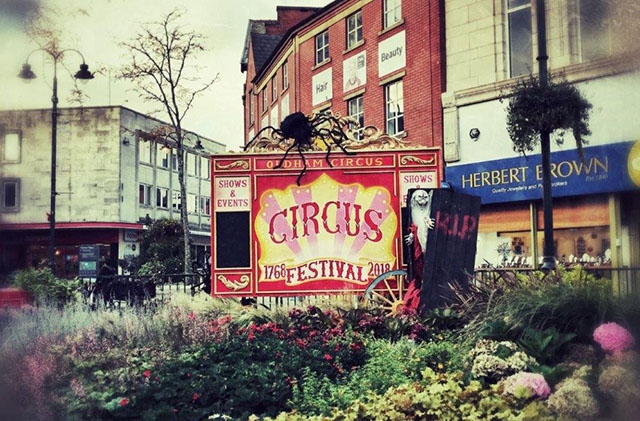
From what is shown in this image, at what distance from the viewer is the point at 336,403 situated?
4094 millimetres

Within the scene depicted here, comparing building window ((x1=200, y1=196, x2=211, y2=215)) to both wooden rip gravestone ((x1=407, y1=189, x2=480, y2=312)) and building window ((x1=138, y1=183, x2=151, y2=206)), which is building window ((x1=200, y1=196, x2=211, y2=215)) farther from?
wooden rip gravestone ((x1=407, y1=189, x2=480, y2=312))

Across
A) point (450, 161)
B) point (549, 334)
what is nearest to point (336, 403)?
point (549, 334)

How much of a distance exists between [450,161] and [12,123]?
2872mm

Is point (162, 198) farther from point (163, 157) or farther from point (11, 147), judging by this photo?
point (11, 147)

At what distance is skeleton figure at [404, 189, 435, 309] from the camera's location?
17.0 ft

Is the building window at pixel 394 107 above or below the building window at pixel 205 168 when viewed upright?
above

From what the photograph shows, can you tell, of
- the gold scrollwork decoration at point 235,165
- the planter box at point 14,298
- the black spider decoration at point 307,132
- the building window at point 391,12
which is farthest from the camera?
the gold scrollwork decoration at point 235,165

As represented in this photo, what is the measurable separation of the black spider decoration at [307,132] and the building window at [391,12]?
2.68 feet

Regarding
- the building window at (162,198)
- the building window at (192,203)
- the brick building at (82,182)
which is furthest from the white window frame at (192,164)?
the building window at (162,198)

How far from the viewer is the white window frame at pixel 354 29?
5082 millimetres

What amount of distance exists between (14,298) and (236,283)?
180 centimetres

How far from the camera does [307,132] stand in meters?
5.62

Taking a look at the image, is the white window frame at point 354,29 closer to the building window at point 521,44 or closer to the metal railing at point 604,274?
the building window at point 521,44

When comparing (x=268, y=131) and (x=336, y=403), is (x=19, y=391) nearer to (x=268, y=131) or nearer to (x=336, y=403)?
(x=336, y=403)
